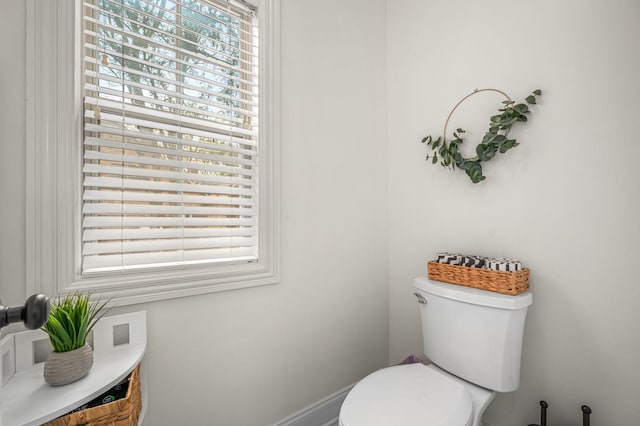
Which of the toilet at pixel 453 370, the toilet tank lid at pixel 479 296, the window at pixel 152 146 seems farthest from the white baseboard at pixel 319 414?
the toilet tank lid at pixel 479 296

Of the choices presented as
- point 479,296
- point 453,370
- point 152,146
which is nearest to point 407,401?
point 453,370

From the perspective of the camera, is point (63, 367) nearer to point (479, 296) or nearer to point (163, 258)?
point (163, 258)

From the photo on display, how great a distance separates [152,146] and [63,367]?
2.32 ft

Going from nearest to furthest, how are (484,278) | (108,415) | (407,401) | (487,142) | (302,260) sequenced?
(108,415) < (407,401) < (484,278) < (487,142) < (302,260)

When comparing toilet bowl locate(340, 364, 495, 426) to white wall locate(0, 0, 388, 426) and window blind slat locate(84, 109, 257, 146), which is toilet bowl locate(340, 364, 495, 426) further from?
window blind slat locate(84, 109, 257, 146)

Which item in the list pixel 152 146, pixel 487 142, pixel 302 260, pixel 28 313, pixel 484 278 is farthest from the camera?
pixel 302 260

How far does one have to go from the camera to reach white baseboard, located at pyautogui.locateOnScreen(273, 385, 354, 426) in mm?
1405

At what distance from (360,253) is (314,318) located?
43cm

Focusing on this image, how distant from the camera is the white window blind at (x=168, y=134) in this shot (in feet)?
3.29

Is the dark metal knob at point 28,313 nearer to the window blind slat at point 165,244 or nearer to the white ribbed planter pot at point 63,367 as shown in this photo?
the white ribbed planter pot at point 63,367

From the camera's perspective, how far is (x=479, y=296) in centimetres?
115

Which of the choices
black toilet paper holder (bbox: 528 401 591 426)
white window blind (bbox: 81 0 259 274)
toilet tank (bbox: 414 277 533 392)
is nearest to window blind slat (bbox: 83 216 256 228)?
white window blind (bbox: 81 0 259 274)

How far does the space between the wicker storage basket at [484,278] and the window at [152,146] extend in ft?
2.43

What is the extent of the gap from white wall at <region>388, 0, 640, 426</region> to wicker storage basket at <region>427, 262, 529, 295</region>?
0.17 metres
